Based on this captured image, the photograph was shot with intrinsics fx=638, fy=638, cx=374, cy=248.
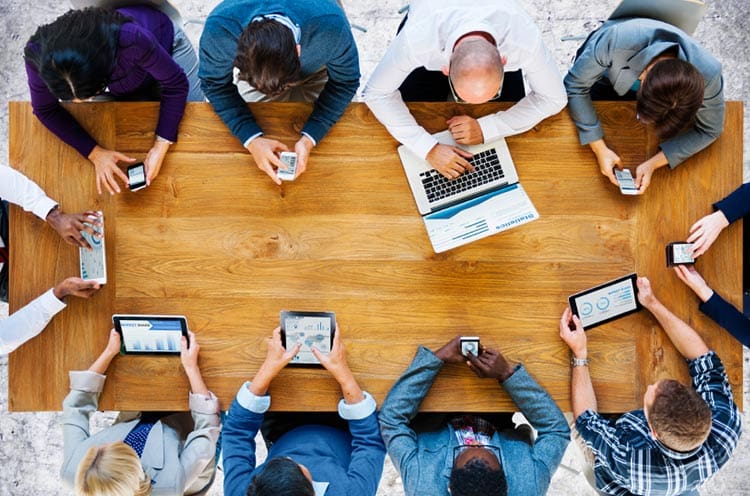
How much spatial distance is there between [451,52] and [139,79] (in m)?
0.93

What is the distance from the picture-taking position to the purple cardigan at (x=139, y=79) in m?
1.79

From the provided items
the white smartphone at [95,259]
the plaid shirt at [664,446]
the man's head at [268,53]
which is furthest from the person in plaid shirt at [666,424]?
the white smartphone at [95,259]

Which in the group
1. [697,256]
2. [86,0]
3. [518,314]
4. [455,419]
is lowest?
[455,419]

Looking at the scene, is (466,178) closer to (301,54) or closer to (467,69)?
(467,69)

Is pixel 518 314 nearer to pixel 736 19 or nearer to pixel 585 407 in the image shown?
pixel 585 407

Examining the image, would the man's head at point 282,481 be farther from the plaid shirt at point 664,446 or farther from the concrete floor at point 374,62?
the concrete floor at point 374,62

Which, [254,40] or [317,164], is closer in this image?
[254,40]

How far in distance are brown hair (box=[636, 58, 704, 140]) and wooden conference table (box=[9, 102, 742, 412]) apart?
0.69 feet

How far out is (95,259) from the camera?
1986mm

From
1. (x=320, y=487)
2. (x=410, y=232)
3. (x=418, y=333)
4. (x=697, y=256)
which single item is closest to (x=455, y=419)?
(x=418, y=333)

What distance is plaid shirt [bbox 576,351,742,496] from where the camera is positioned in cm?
182

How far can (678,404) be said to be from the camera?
173cm

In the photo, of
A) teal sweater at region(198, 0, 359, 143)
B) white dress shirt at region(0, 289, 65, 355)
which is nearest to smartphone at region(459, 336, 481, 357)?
teal sweater at region(198, 0, 359, 143)

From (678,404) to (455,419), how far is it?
0.66 meters
